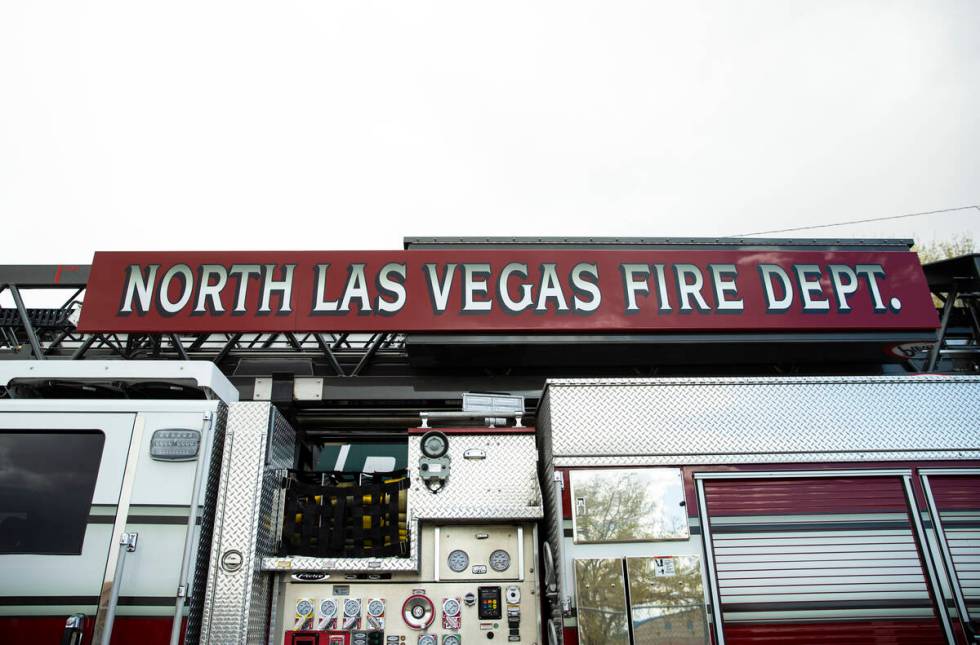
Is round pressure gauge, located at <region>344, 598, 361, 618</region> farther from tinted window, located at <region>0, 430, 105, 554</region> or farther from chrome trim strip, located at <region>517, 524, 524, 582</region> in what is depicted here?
tinted window, located at <region>0, 430, 105, 554</region>

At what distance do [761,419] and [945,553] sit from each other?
5.39ft

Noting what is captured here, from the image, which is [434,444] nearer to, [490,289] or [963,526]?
[490,289]

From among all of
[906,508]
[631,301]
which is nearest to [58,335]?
[631,301]

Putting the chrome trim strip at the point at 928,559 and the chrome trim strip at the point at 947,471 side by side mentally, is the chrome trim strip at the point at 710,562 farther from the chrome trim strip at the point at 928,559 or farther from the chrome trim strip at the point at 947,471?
the chrome trim strip at the point at 947,471

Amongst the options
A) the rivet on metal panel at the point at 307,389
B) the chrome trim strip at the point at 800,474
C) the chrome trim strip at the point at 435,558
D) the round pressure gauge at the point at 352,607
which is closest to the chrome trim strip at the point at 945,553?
the chrome trim strip at the point at 800,474

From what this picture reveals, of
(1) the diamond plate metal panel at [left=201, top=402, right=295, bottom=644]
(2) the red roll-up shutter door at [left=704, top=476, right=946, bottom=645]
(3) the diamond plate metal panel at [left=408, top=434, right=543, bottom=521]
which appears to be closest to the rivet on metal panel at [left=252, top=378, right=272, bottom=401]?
(1) the diamond plate metal panel at [left=201, top=402, right=295, bottom=644]

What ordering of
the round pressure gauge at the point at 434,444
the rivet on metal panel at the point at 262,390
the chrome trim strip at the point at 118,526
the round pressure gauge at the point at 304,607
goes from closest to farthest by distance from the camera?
the chrome trim strip at the point at 118,526, the round pressure gauge at the point at 304,607, the round pressure gauge at the point at 434,444, the rivet on metal panel at the point at 262,390

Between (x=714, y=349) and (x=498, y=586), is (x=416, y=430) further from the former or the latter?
(x=714, y=349)

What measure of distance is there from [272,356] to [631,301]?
14.1 feet

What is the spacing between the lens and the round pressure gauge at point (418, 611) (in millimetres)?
4926

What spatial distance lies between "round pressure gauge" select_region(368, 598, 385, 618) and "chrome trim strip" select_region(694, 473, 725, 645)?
2.51 meters

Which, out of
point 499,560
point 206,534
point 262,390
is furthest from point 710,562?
point 262,390

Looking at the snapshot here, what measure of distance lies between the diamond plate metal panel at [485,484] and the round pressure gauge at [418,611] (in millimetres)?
627

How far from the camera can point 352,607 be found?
5.00 m
